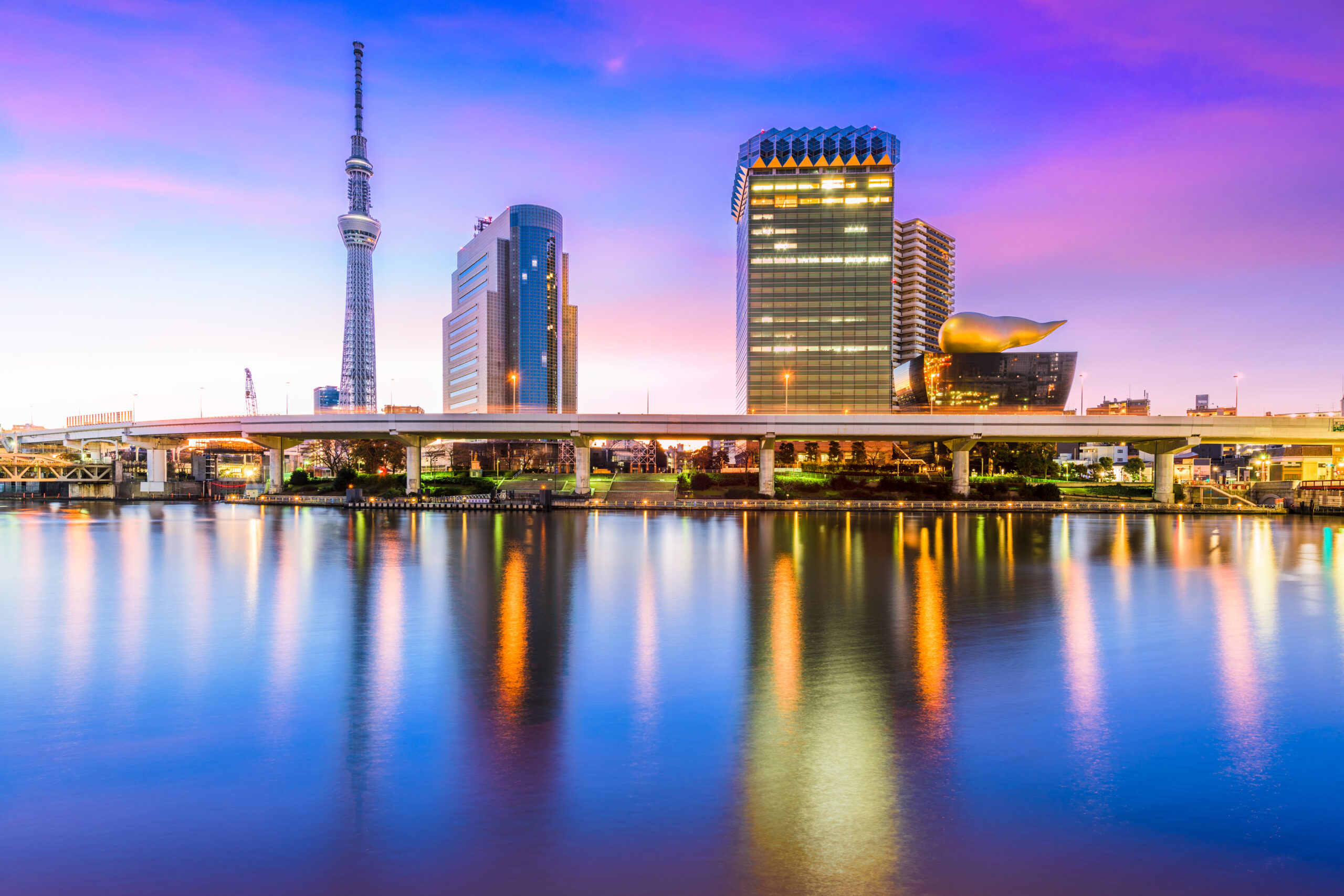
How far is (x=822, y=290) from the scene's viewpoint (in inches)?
5226

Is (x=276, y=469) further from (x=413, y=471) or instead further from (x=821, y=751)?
(x=821, y=751)

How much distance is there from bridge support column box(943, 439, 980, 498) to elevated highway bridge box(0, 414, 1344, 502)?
116 millimetres

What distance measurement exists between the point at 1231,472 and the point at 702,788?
165881mm

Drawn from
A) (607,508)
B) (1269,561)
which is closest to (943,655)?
(1269,561)

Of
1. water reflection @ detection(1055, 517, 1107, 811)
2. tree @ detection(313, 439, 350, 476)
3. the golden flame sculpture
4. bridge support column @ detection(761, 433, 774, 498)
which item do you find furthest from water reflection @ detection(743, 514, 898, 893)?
tree @ detection(313, 439, 350, 476)

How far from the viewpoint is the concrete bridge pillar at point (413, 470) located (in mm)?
71312

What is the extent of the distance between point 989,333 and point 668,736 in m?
115

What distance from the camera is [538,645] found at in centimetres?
1630

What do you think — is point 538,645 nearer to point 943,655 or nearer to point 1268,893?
point 943,655

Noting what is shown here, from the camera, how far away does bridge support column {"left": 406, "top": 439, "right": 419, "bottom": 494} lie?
7138cm

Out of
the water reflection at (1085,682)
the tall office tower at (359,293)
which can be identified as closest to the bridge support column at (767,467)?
the water reflection at (1085,682)

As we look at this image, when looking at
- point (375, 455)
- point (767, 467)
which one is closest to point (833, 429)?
point (767, 467)

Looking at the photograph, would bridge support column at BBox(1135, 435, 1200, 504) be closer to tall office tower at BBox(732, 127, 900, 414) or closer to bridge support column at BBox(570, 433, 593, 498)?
bridge support column at BBox(570, 433, 593, 498)

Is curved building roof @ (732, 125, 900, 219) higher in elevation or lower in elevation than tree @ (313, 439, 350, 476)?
higher
